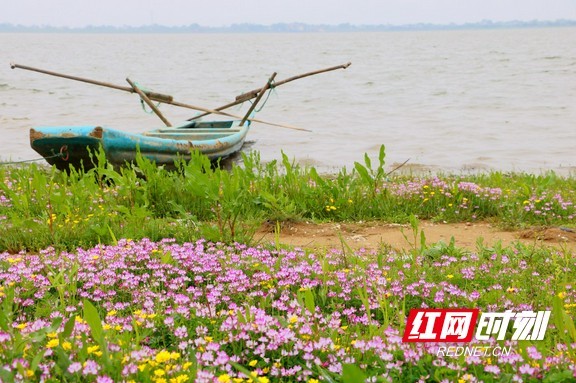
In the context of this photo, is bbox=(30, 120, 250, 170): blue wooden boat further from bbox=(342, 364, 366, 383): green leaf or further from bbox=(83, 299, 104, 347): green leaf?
bbox=(342, 364, 366, 383): green leaf

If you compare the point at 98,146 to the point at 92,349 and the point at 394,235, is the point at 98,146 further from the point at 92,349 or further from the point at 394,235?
the point at 92,349

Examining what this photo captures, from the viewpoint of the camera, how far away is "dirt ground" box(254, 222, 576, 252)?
23.9 feet

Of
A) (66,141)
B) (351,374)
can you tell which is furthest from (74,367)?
(66,141)

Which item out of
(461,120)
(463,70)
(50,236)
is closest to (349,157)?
(461,120)

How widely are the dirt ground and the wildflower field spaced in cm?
21

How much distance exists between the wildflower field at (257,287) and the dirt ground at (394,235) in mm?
212

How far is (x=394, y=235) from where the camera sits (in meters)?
7.70

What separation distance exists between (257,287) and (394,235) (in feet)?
9.57

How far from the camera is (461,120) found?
23.8 metres

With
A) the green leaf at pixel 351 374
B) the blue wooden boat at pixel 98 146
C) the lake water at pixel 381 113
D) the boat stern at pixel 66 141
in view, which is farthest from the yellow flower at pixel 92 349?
the lake water at pixel 381 113

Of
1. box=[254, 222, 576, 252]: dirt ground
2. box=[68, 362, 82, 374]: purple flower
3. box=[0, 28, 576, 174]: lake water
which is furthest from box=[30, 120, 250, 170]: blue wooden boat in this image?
box=[68, 362, 82, 374]: purple flower

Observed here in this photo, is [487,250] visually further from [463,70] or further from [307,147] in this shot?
[463,70]

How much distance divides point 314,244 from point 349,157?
35.0ft

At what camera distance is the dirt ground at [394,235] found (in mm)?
7281
